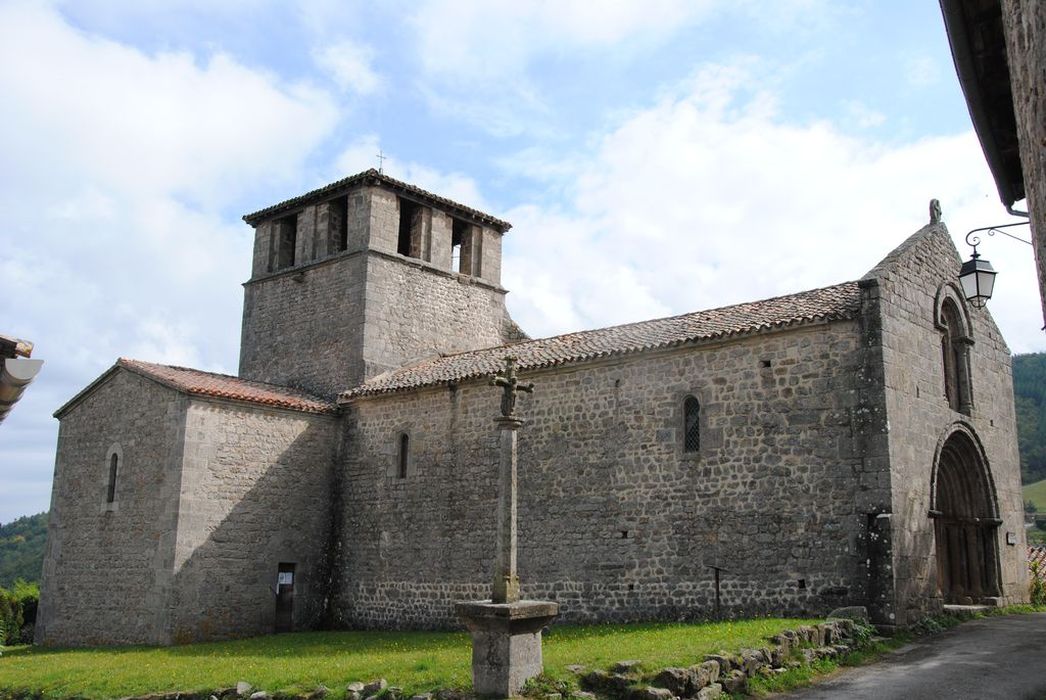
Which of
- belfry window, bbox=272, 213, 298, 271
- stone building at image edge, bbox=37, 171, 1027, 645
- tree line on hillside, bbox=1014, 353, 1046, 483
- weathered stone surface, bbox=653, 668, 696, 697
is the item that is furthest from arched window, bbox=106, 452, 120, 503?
tree line on hillside, bbox=1014, 353, 1046, 483

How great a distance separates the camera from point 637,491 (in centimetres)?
1645

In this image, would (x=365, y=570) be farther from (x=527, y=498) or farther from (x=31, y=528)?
(x=31, y=528)

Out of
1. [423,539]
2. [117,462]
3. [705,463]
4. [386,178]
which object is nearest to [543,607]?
[705,463]

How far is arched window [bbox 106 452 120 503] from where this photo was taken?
20.7 m

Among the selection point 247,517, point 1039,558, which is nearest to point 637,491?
point 247,517

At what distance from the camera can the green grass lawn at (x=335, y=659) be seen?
37.0ft

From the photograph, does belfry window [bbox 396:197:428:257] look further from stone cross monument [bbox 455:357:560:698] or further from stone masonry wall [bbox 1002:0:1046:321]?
stone masonry wall [bbox 1002:0:1046:321]

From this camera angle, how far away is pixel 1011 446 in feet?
A: 61.4

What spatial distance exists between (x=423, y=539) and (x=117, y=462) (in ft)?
23.3

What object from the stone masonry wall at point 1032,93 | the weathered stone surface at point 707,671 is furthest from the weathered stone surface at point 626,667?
the stone masonry wall at point 1032,93

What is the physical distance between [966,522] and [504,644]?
35.0 feet

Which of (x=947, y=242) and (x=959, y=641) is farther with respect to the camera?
(x=947, y=242)

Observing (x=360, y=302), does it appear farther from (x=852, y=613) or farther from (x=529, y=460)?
(x=852, y=613)

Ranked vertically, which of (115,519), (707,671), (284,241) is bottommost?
(707,671)
